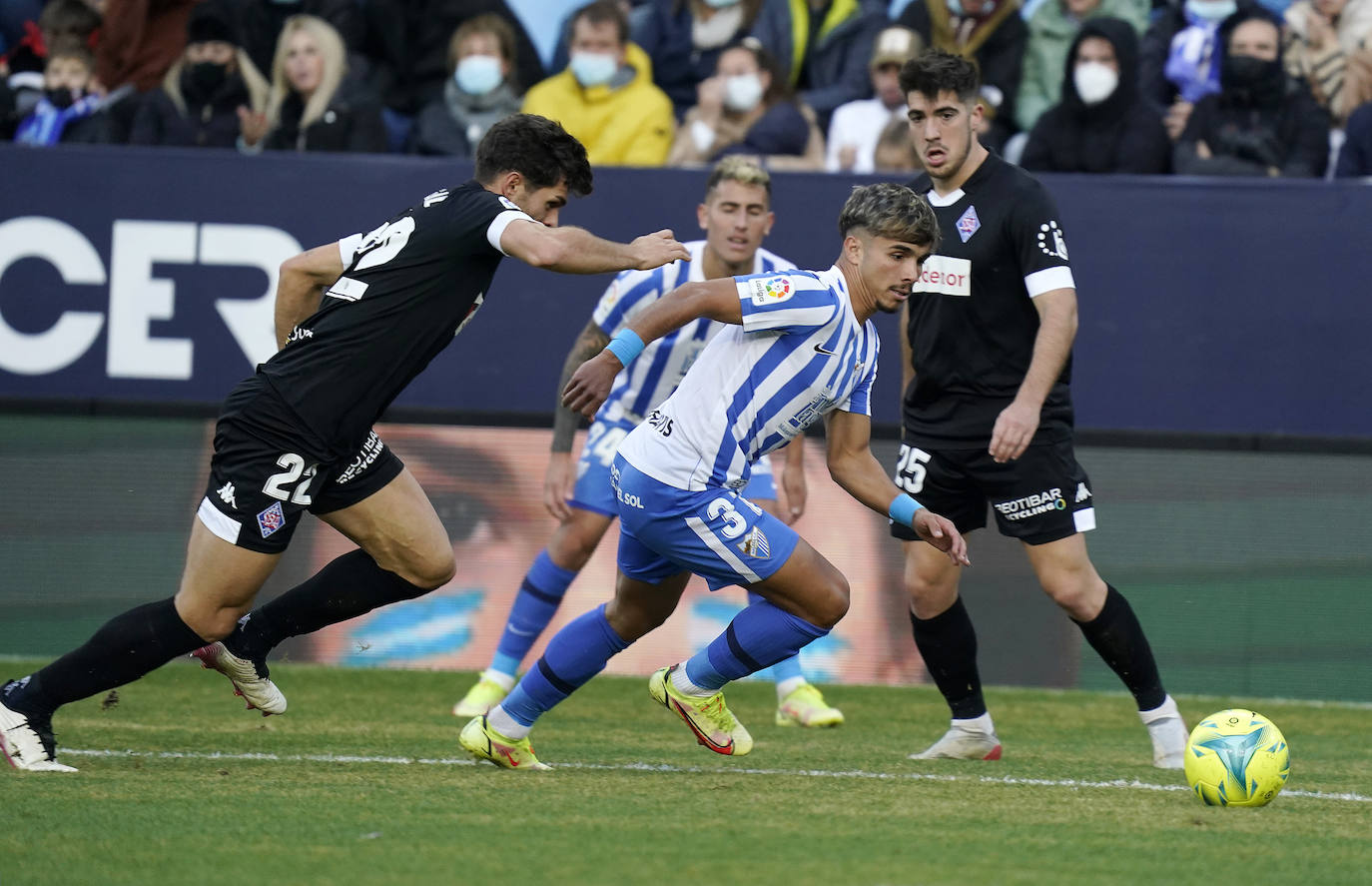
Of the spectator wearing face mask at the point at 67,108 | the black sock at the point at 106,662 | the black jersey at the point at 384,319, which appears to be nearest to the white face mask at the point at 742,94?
the spectator wearing face mask at the point at 67,108

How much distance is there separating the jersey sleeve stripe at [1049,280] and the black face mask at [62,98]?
6644mm

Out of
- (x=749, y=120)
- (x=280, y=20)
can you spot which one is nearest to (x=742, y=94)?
(x=749, y=120)

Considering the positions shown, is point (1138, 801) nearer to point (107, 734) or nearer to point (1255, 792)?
point (1255, 792)

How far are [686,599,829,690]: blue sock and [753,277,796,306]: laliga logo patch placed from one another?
981 mm

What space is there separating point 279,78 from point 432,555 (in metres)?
5.29

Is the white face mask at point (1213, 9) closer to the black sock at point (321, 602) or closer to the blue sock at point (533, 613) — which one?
the blue sock at point (533, 613)

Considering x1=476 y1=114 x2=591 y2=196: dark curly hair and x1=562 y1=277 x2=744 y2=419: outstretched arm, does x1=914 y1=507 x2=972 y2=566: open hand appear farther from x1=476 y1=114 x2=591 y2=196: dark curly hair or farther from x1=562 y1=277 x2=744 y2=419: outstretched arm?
x1=476 y1=114 x2=591 y2=196: dark curly hair

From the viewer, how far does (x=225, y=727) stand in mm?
6906

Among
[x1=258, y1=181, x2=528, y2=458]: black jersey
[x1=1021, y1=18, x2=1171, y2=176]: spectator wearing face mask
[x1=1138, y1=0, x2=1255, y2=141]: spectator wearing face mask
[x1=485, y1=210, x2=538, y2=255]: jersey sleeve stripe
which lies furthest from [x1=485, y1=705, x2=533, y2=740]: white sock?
[x1=1138, y1=0, x2=1255, y2=141]: spectator wearing face mask

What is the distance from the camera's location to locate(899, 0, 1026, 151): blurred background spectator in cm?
1045

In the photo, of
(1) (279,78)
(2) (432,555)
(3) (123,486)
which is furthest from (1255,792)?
(1) (279,78)

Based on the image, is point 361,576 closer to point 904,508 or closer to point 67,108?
point 904,508

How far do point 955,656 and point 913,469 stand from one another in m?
0.70

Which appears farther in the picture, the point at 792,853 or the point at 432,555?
the point at 432,555
